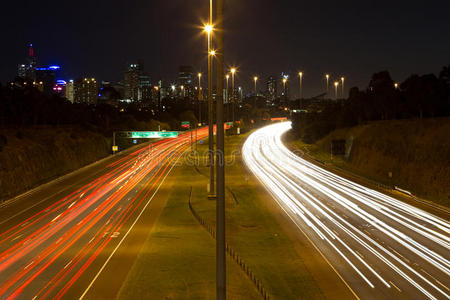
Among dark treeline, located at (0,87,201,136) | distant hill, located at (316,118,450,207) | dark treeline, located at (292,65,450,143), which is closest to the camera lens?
distant hill, located at (316,118,450,207)

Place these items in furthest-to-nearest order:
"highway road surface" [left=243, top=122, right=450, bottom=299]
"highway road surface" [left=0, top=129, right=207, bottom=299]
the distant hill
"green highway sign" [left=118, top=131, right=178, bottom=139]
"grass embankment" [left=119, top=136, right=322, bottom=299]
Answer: "green highway sign" [left=118, top=131, right=178, bottom=139]
the distant hill
"highway road surface" [left=0, top=129, right=207, bottom=299]
"highway road surface" [left=243, top=122, right=450, bottom=299]
"grass embankment" [left=119, top=136, right=322, bottom=299]

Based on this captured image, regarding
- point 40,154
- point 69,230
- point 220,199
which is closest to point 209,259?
point 220,199

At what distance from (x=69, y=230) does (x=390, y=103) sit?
202 ft

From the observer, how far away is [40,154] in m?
57.2

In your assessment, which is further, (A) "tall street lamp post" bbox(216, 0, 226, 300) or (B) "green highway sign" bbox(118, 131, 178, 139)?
(B) "green highway sign" bbox(118, 131, 178, 139)

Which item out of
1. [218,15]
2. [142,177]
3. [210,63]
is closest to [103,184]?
[142,177]

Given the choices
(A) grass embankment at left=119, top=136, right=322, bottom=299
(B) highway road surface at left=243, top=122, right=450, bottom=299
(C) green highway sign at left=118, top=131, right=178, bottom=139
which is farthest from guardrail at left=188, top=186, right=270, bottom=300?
(C) green highway sign at left=118, top=131, right=178, bottom=139

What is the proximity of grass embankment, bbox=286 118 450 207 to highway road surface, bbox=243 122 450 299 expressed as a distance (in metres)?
4.71

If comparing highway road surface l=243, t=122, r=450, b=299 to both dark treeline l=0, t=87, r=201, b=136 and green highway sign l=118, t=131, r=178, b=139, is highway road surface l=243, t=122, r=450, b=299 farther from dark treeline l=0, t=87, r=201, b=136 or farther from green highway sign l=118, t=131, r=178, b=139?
dark treeline l=0, t=87, r=201, b=136

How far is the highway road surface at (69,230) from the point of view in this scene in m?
18.1

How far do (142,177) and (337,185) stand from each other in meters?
26.4

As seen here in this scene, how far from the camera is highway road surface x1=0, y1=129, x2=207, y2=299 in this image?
59.5 ft

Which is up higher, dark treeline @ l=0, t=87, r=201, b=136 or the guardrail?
dark treeline @ l=0, t=87, r=201, b=136

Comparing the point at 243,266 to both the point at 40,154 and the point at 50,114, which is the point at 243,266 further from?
the point at 50,114
